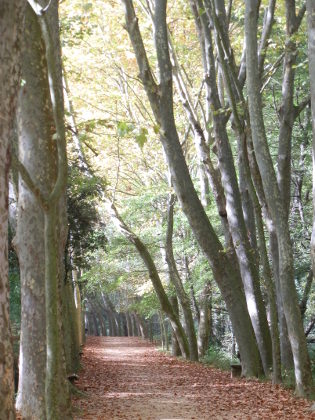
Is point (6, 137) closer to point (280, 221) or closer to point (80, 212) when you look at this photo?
point (280, 221)

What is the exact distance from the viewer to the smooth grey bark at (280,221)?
10.5 metres

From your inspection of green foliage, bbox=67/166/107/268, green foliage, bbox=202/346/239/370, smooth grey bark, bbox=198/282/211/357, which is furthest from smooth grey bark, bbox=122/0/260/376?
smooth grey bark, bbox=198/282/211/357

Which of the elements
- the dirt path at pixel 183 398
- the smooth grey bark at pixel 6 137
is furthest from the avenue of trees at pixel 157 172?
the dirt path at pixel 183 398

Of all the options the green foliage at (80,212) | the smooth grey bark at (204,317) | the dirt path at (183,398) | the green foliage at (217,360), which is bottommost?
the dirt path at (183,398)

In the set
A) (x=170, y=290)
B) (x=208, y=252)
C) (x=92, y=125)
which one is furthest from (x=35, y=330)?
(x=170, y=290)

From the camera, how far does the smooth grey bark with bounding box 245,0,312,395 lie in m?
10.5

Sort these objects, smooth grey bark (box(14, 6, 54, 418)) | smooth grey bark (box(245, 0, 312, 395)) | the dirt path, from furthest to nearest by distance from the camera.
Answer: smooth grey bark (box(245, 0, 312, 395)) < the dirt path < smooth grey bark (box(14, 6, 54, 418))

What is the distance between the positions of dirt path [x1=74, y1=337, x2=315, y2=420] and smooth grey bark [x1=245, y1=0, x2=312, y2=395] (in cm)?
67

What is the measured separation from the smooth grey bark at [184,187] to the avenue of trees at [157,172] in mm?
31

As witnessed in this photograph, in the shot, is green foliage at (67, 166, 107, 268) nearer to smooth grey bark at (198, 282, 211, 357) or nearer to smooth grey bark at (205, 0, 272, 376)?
smooth grey bark at (205, 0, 272, 376)

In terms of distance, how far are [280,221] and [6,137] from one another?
332 inches

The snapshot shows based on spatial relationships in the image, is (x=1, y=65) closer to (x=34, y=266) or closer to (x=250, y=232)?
(x=34, y=266)

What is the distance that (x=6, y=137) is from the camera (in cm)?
307

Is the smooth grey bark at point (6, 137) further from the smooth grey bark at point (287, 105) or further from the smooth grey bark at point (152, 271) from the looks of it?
the smooth grey bark at point (152, 271)
